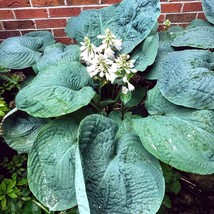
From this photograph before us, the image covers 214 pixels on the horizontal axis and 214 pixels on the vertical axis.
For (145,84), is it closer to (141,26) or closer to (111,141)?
(141,26)

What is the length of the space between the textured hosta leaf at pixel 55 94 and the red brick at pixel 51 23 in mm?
653

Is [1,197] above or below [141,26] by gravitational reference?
below

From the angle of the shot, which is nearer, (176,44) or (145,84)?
(176,44)

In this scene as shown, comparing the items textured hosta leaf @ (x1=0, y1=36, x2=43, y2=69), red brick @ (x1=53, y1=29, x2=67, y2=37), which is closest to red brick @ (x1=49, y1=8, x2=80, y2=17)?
red brick @ (x1=53, y1=29, x2=67, y2=37)

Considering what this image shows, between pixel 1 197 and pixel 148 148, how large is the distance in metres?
0.61

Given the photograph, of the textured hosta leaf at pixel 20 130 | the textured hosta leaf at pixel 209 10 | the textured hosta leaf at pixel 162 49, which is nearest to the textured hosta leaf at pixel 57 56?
the textured hosta leaf at pixel 20 130

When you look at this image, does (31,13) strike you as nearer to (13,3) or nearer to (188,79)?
(13,3)

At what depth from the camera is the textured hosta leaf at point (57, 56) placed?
1310 millimetres

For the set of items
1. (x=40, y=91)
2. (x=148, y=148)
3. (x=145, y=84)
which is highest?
(x=40, y=91)

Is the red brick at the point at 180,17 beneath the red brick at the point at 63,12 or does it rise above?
beneath

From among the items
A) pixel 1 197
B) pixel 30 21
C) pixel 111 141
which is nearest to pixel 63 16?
pixel 30 21

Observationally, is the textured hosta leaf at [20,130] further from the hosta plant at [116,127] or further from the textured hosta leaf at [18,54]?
the textured hosta leaf at [18,54]

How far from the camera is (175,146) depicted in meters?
1.00

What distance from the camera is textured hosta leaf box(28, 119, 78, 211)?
1078 millimetres
